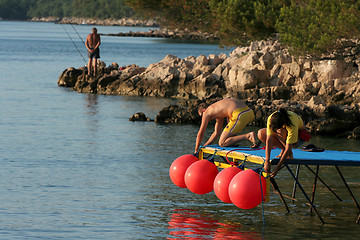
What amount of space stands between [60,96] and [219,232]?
2243 centimetres

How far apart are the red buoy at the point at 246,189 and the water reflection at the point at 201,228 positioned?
0.47 metres

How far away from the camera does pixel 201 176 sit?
11.7 metres

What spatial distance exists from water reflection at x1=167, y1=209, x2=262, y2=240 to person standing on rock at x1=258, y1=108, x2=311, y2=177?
1.05m

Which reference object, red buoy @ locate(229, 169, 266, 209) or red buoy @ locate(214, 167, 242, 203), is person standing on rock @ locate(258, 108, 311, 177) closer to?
red buoy @ locate(229, 169, 266, 209)

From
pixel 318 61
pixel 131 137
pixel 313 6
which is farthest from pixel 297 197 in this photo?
pixel 318 61

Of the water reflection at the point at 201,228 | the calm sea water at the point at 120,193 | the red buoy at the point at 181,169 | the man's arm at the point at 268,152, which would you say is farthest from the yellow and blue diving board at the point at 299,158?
the water reflection at the point at 201,228

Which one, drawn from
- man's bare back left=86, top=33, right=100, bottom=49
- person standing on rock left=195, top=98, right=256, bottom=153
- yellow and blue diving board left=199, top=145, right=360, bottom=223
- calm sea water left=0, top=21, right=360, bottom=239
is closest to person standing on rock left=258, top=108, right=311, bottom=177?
yellow and blue diving board left=199, top=145, right=360, bottom=223

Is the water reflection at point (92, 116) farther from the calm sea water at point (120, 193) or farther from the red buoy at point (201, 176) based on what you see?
the red buoy at point (201, 176)

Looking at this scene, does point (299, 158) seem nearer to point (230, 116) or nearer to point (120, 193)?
point (230, 116)

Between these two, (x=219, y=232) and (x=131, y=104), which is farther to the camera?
(x=131, y=104)

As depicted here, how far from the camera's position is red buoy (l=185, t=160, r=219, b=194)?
11.8 meters

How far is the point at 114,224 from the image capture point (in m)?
10.9

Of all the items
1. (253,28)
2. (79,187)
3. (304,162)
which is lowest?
(79,187)

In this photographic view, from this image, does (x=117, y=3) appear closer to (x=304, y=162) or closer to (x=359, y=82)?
(x=359, y=82)
